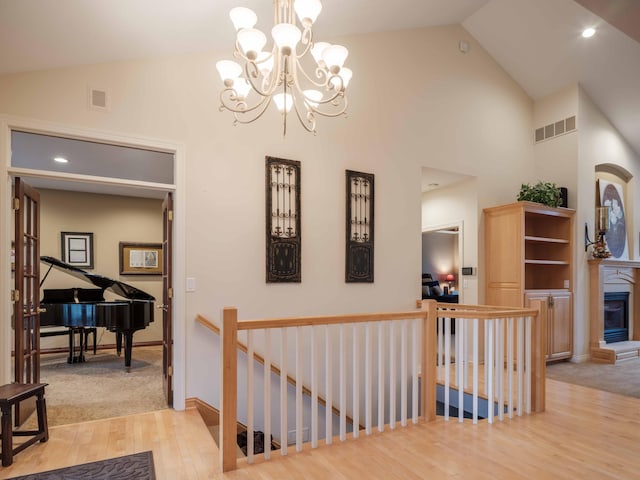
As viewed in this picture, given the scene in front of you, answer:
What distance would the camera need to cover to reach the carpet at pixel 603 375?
4.34m

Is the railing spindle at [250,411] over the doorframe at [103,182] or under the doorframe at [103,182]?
under

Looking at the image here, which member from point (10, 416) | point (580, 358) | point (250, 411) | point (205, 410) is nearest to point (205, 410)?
point (205, 410)

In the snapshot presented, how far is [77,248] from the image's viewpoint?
675 cm

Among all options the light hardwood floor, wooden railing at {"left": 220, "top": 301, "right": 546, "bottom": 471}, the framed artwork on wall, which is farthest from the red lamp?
the light hardwood floor

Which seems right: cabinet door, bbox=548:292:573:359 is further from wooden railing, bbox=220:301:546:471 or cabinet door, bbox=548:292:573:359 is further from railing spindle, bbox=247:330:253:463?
railing spindle, bbox=247:330:253:463

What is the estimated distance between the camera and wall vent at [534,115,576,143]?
19.0 feet

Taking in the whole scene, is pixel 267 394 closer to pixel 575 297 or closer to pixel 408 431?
pixel 408 431

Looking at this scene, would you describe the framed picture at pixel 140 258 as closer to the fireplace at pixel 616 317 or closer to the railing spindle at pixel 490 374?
the railing spindle at pixel 490 374

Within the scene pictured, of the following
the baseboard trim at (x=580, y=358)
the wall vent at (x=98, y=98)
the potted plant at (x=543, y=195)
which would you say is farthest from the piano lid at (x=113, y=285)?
the baseboard trim at (x=580, y=358)

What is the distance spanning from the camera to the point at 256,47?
7.91 feet

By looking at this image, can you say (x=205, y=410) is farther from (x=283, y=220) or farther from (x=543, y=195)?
(x=543, y=195)

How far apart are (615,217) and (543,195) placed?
6.79 ft

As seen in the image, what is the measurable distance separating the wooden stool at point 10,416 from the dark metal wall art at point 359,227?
9.67ft

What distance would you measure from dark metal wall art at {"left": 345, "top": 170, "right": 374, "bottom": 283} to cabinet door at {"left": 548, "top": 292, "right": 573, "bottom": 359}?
8.89 ft
